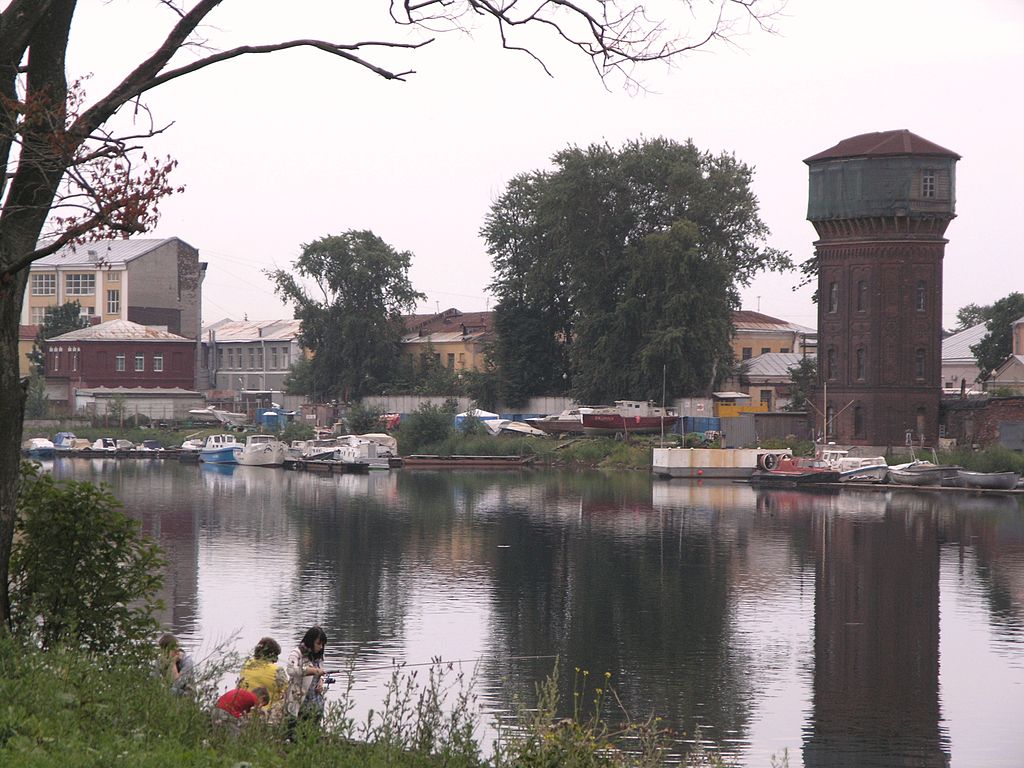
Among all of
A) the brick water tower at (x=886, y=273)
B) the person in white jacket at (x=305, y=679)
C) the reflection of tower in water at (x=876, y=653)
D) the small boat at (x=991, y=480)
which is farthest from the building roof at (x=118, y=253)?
the person in white jacket at (x=305, y=679)

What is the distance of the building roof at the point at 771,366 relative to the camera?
103 metres

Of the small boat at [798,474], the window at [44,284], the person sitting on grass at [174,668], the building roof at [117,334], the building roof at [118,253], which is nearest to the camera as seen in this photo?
the person sitting on grass at [174,668]

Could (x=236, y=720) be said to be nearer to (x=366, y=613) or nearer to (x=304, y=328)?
(x=366, y=613)

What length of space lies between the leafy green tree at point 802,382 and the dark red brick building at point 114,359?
1881 inches

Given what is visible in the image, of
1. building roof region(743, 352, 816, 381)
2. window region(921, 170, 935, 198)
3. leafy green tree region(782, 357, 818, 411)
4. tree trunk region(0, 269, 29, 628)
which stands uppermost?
window region(921, 170, 935, 198)

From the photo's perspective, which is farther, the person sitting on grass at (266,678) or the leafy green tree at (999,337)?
the leafy green tree at (999,337)

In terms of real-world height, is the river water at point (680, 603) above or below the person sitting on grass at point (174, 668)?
below

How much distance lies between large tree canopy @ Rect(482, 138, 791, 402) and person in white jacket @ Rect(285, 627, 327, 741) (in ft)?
221

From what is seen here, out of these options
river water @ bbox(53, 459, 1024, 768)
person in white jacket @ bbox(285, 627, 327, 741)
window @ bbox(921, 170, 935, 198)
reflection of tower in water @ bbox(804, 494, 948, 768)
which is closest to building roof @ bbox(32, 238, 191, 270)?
river water @ bbox(53, 459, 1024, 768)

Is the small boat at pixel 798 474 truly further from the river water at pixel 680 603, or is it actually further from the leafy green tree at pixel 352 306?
the leafy green tree at pixel 352 306

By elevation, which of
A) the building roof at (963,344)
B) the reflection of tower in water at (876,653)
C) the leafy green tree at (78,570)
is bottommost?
the reflection of tower in water at (876,653)

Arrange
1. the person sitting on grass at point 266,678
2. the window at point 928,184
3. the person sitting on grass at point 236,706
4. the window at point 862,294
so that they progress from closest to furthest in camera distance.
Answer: the person sitting on grass at point 236,706 → the person sitting on grass at point 266,678 → the window at point 928,184 → the window at point 862,294

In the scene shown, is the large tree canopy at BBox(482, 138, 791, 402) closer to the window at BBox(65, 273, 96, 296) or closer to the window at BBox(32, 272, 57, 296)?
the window at BBox(65, 273, 96, 296)

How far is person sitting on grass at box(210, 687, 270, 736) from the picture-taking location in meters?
11.8
